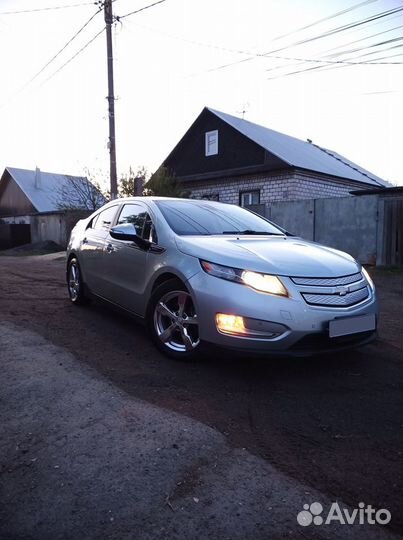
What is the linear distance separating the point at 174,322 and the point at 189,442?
1.39 meters

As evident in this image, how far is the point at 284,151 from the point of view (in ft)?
64.2

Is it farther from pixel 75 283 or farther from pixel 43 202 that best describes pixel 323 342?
pixel 43 202

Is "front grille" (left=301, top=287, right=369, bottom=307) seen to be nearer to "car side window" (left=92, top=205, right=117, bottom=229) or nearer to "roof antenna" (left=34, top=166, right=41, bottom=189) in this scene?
"car side window" (left=92, top=205, right=117, bottom=229)

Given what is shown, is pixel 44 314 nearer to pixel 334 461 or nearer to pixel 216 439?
pixel 216 439

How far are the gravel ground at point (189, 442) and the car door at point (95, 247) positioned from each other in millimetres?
1200

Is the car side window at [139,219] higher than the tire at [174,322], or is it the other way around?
the car side window at [139,219]

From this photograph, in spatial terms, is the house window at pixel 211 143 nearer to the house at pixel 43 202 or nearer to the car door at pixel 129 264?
the house at pixel 43 202

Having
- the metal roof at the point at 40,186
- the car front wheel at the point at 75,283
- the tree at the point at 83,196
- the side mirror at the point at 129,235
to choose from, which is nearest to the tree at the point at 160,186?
the tree at the point at 83,196

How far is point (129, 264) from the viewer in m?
4.41

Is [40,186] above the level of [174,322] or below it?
above

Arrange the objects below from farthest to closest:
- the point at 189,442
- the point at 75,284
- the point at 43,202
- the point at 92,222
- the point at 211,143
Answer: the point at 43,202, the point at 211,143, the point at 75,284, the point at 92,222, the point at 189,442

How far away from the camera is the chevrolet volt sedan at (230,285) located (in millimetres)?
3102

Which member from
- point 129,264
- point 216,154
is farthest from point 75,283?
point 216,154

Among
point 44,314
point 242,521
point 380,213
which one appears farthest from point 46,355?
point 380,213
